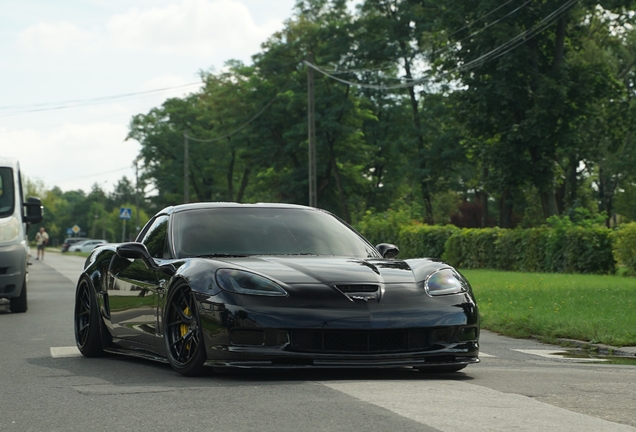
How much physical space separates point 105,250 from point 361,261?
281cm

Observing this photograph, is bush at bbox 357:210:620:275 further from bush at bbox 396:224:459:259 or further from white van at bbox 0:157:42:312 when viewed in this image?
white van at bbox 0:157:42:312

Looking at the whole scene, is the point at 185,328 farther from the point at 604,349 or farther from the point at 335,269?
the point at 604,349

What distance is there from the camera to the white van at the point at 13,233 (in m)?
16.3

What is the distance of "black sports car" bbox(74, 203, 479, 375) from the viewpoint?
7172 millimetres

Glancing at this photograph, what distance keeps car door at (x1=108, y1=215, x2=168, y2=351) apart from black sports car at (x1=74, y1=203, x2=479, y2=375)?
16mm

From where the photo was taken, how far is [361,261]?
8.09 metres

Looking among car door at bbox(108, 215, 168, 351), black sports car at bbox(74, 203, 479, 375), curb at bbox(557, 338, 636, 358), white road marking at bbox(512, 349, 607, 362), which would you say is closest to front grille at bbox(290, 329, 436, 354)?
black sports car at bbox(74, 203, 479, 375)

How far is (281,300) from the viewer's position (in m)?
7.20

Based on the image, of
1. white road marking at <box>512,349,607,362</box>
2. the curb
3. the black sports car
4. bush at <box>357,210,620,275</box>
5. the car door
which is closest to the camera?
the black sports car

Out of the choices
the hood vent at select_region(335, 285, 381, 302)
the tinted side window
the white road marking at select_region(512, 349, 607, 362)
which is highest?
the tinted side window

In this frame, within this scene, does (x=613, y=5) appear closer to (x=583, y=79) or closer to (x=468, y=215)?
(x=583, y=79)

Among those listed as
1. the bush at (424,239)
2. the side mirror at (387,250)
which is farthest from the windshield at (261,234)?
the bush at (424,239)

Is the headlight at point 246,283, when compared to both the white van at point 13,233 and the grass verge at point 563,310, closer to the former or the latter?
the grass verge at point 563,310

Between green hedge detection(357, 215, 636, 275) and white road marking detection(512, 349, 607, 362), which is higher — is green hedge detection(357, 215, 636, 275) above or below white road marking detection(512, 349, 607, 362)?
above
